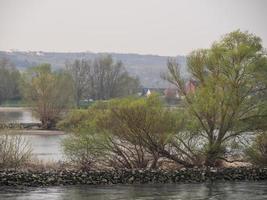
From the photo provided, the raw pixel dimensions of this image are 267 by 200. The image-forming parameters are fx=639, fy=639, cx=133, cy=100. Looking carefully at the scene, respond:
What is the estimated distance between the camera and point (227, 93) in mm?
35906

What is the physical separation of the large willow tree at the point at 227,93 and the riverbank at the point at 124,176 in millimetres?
2453

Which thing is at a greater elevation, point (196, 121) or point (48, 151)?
point (196, 121)

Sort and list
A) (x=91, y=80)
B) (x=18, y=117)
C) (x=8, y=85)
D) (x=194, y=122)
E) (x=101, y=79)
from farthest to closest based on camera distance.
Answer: (x=8, y=85) < (x=91, y=80) < (x=101, y=79) < (x=18, y=117) < (x=194, y=122)

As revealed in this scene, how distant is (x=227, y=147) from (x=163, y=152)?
3.80 meters

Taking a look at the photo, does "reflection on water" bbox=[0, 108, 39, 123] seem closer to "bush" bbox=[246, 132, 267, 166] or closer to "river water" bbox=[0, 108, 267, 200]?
"bush" bbox=[246, 132, 267, 166]

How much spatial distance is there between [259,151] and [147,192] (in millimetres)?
10010

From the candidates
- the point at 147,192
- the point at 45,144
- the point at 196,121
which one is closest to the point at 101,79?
the point at 45,144

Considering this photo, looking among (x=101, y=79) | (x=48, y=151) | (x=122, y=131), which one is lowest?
(x=48, y=151)

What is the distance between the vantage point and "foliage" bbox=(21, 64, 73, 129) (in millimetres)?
81438

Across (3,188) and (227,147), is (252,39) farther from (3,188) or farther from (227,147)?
(3,188)

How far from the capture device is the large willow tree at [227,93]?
A: 36.0 metres

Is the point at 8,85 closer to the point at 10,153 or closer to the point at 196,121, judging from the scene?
the point at 10,153

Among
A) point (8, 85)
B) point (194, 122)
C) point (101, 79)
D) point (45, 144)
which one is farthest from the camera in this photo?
point (8, 85)

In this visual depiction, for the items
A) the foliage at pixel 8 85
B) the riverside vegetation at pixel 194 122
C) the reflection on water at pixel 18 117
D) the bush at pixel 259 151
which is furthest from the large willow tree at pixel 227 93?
the foliage at pixel 8 85
